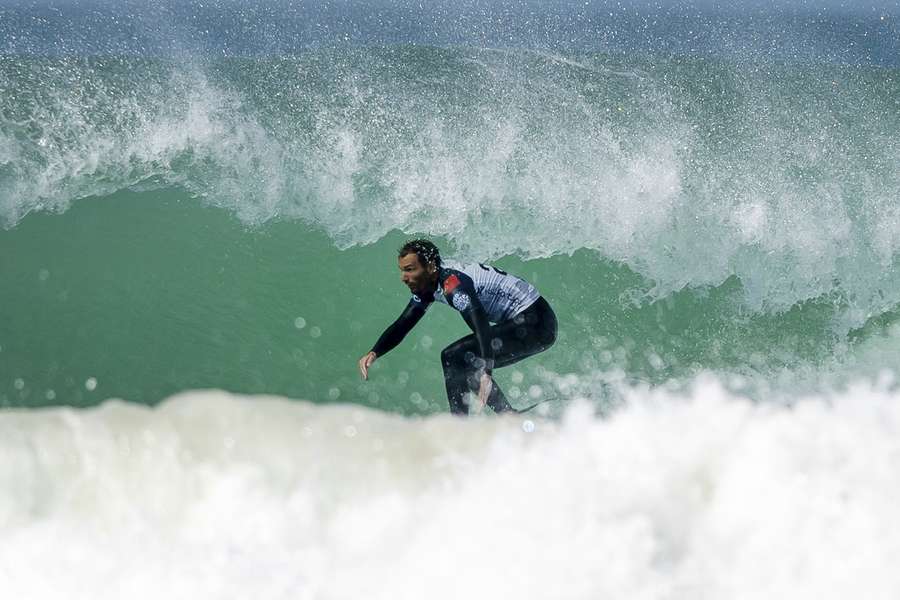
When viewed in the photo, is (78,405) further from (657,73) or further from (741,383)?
(657,73)

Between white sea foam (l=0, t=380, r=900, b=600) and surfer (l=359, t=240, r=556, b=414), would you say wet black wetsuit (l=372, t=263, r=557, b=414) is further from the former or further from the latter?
white sea foam (l=0, t=380, r=900, b=600)

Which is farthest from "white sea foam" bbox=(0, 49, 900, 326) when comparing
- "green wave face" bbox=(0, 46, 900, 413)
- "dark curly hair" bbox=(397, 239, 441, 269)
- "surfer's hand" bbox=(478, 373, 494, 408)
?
"surfer's hand" bbox=(478, 373, 494, 408)

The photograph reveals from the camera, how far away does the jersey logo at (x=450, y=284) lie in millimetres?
4305

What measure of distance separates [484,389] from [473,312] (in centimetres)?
38

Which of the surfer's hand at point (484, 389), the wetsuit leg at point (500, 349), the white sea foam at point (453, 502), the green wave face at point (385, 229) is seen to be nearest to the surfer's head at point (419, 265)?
the wetsuit leg at point (500, 349)

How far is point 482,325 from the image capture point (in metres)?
4.36

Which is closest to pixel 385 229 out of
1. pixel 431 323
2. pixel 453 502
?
pixel 431 323

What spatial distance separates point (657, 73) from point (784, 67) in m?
1.24

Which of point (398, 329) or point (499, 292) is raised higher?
point (499, 292)

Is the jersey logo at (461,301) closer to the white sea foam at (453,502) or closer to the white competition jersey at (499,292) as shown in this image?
the white competition jersey at (499,292)

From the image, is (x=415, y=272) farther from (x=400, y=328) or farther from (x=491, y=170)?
(x=491, y=170)

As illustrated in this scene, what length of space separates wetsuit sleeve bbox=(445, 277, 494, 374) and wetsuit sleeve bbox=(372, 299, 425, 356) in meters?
0.18

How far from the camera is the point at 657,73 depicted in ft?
25.5

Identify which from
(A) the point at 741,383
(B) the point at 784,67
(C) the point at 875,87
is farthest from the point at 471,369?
(C) the point at 875,87
